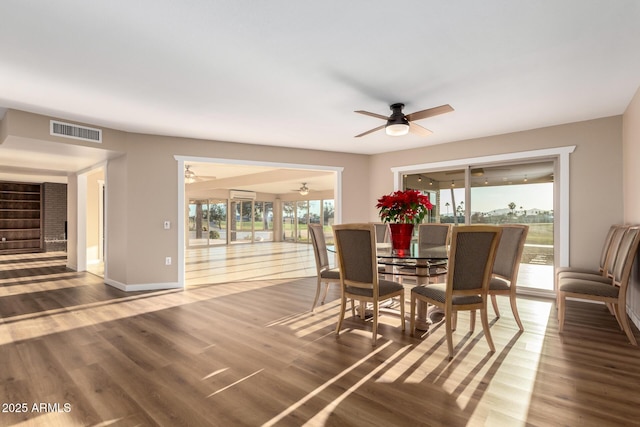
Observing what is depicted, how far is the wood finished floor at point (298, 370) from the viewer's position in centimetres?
197

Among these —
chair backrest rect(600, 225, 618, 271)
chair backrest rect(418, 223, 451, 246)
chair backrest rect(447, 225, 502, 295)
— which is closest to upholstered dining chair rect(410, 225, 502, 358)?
chair backrest rect(447, 225, 502, 295)

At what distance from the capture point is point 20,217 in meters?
10.6

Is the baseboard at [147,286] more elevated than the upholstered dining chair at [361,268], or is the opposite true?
the upholstered dining chair at [361,268]

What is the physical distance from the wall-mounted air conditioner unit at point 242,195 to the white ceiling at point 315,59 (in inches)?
375

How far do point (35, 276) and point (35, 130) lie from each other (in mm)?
3618

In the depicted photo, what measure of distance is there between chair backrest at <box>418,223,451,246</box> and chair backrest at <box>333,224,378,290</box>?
1.79 meters

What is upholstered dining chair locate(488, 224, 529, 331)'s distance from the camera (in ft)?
11.2

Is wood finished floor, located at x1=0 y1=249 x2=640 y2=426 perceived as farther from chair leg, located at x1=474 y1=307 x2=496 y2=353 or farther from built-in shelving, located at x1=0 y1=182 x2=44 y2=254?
built-in shelving, located at x1=0 y1=182 x2=44 y2=254

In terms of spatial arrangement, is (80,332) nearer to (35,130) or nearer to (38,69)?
(38,69)

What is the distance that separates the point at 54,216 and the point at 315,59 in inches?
445

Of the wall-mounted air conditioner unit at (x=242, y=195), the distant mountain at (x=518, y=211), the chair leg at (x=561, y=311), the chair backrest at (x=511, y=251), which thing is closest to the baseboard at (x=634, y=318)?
the chair leg at (x=561, y=311)

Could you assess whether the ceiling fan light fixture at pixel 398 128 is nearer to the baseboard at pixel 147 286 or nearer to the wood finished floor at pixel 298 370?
the wood finished floor at pixel 298 370

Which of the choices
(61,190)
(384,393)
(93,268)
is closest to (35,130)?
(93,268)

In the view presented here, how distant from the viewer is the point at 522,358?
8.98ft
